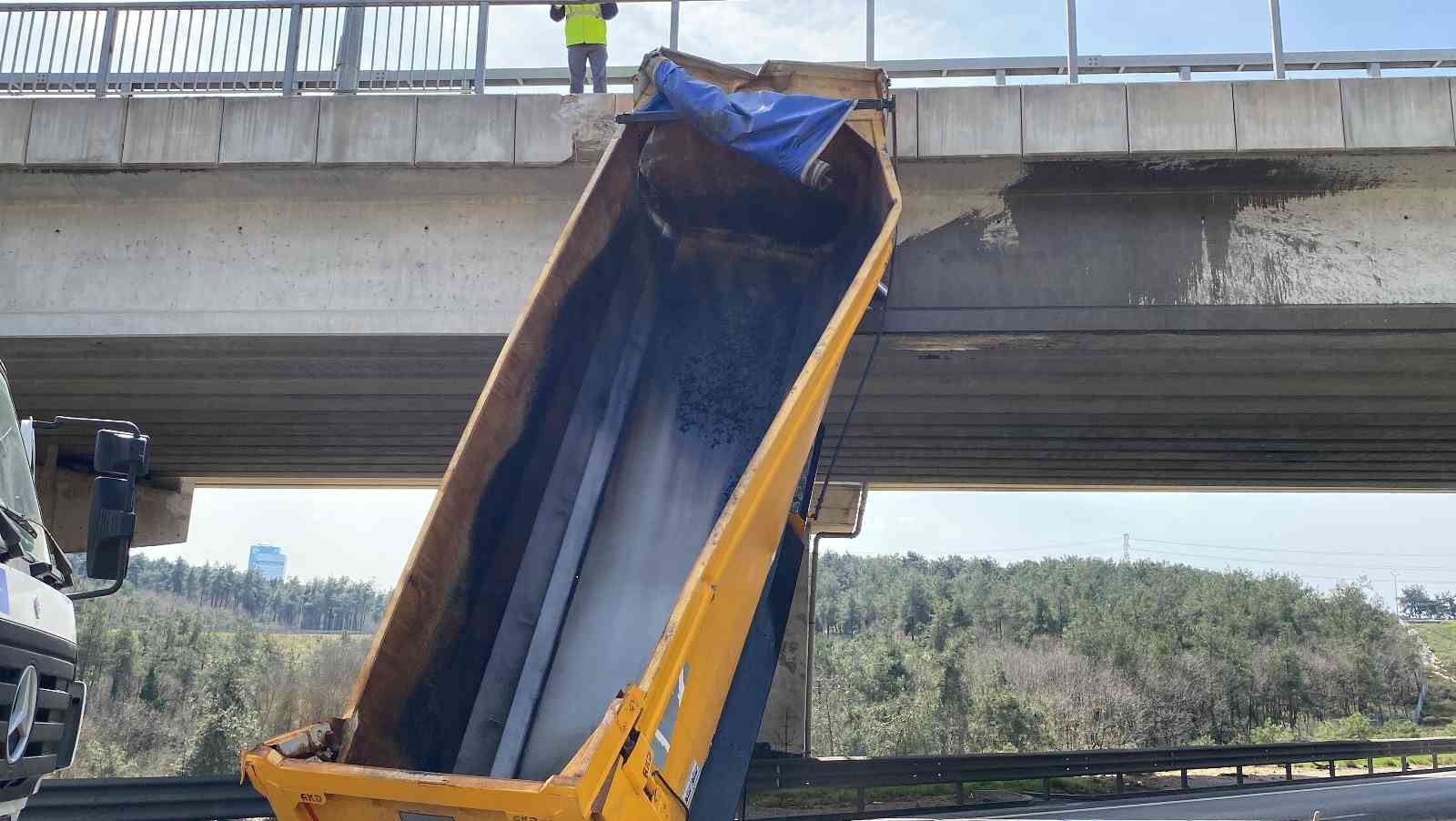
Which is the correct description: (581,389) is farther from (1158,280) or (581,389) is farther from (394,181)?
(1158,280)

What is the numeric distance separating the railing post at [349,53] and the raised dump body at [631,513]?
3310 mm

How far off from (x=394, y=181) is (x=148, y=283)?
2075 millimetres

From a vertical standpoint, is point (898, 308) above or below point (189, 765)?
above

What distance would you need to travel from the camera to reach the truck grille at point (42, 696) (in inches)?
133

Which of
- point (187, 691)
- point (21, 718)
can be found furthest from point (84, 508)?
point (187, 691)

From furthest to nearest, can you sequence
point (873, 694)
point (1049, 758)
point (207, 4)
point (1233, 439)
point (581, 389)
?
point (873, 694) < point (1049, 758) < point (1233, 439) < point (207, 4) < point (581, 389)

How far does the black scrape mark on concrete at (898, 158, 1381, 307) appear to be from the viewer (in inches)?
293

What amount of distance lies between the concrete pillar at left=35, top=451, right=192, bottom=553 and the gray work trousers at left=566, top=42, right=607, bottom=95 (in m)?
8.74

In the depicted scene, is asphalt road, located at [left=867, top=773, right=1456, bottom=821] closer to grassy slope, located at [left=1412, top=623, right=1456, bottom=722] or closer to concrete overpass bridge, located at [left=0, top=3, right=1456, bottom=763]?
concrete overpass bridge, located at [left=0, top=3, right=1456, bottom=763]

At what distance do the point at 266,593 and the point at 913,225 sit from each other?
114 metres

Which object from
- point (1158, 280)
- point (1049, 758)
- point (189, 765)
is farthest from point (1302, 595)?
point (1158, 280)

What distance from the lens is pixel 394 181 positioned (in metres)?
7.85

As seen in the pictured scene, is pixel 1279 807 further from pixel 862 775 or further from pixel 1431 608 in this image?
pixel 1431 608

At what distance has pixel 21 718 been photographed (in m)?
3.51
